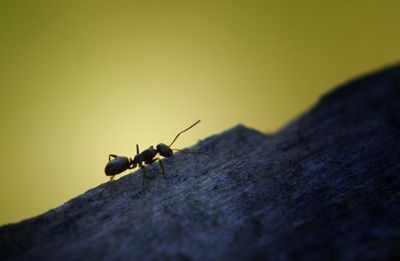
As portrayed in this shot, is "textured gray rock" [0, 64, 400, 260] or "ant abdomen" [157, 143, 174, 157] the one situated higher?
"ant abdomen" [157, 143, 174, 157]

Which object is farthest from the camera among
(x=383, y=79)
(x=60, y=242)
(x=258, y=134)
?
(x=383, y=79)

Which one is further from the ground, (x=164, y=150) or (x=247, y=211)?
(x=164, y=150)

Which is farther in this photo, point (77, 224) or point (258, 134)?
point (258, 134)

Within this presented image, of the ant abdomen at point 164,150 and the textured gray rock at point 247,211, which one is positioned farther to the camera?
the ant abdomen at point 164,150

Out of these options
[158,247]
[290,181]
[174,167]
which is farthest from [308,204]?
[174,167]

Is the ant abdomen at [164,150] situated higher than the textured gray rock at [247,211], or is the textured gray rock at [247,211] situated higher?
the ant abdomen at [164,150]

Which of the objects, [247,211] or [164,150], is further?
[164,150]

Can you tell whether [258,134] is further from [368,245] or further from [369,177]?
[368,245]

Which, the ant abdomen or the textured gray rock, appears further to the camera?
the ant abdomen
